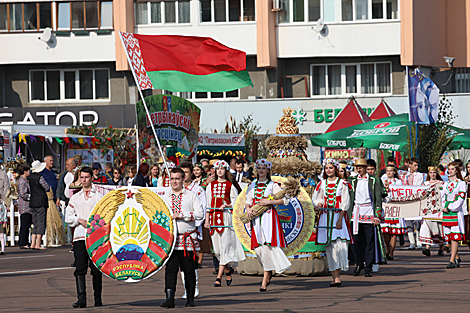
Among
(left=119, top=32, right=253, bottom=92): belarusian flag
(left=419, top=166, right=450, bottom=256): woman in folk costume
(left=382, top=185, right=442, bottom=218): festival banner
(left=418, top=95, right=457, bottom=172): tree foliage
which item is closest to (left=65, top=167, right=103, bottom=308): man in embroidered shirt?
(left=119, top=32, right=253, bottom=92): belarusian flag

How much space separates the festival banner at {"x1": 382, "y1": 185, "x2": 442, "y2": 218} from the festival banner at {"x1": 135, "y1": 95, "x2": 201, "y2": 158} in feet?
15.8

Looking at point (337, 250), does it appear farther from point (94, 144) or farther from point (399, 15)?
point (399, 15)

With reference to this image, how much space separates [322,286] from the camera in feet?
39.5

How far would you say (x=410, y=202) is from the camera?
18.4 m

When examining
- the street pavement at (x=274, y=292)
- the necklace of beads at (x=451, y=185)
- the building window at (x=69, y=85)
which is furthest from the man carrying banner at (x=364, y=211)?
the building window at (x=69, y=85)

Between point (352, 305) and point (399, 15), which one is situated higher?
point (399, 15)

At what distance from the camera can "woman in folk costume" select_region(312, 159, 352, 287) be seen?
1246 centimetres

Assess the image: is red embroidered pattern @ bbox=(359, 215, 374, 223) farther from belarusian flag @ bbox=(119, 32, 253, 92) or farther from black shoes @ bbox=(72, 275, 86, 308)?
belarusian flag @ bbox=(119, 32, 253, 92)

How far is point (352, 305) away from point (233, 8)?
1243 inches

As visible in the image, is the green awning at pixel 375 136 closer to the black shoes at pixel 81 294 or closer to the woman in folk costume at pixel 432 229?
the woman in folk costume at pixel 432 229

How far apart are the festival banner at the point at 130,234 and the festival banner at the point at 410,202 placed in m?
9.42

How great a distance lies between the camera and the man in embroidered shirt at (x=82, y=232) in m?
9.81

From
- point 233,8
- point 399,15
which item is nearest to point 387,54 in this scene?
point 399,15

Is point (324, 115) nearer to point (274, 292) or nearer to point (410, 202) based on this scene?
point (410, 202)
